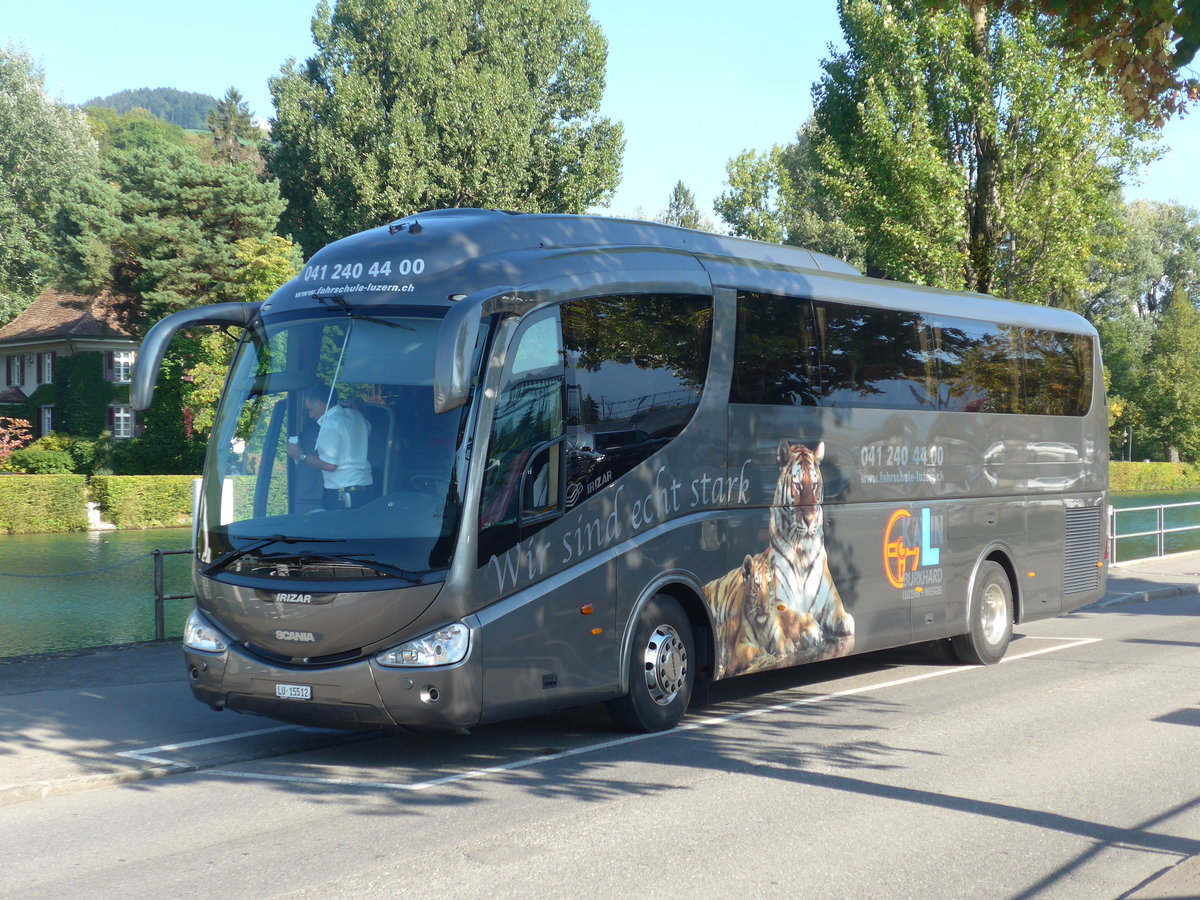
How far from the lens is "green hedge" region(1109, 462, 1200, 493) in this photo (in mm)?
71375

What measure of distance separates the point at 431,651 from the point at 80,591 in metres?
20.3

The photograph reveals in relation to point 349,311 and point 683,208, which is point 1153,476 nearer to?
point 683,208

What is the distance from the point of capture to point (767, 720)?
1017cm

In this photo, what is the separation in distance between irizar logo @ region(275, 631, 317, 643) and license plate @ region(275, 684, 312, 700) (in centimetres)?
29

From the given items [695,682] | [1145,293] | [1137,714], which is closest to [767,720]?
[695,682]

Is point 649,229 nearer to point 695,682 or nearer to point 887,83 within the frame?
point 695,682

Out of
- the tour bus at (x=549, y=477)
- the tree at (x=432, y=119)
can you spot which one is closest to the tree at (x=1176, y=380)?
the tree at (x=432, y=119)

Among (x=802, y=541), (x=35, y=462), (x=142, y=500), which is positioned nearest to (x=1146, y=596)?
(x=802, y=541)

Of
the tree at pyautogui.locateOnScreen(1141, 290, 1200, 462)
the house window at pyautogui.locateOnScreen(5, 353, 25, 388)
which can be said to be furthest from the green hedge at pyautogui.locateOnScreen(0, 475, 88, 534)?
the tree at pyautogui.locateOnScreen(1141, 290, 1200, 462)

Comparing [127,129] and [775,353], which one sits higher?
[127,129]

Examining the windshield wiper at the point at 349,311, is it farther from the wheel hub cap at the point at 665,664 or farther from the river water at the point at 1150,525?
the river water at the point at 1150,525

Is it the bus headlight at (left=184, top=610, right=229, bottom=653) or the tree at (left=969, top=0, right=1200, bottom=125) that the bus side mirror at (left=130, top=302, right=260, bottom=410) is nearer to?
the bus headlight at (left=184, top=610, right=229, bottom=653)

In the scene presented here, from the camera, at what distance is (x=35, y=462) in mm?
51812

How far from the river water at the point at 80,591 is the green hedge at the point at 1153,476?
52429 millimetres
